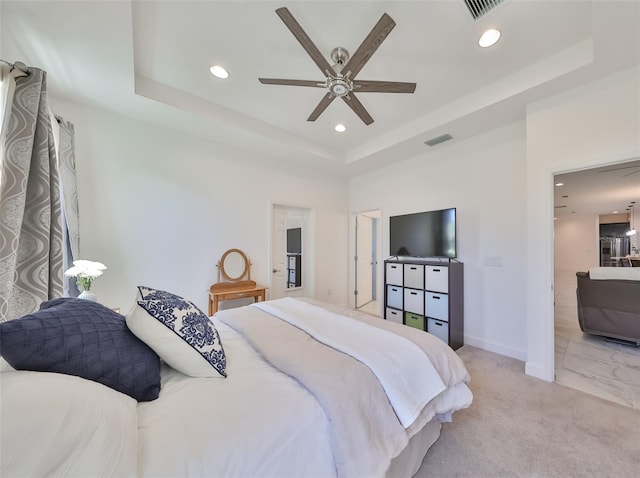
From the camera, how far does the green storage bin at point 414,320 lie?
11.2ft

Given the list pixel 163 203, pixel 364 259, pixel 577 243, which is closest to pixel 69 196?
pixel 163 203

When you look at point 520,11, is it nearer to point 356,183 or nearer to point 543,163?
point 543,163

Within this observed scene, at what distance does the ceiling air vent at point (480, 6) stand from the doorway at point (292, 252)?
3206 millimetres

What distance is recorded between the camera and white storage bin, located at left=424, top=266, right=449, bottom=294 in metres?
3.14

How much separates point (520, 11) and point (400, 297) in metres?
3.19

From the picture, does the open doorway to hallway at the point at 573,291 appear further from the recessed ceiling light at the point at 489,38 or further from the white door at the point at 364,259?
the white door at the point at 364,259

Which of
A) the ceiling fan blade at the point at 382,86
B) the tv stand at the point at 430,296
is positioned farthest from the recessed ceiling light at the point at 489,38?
the tv stand at the point at 430,296

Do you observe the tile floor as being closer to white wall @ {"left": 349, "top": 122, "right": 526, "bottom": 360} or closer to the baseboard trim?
the baseboard trim

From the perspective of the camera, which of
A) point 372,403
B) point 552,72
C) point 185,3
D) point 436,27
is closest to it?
point 372,403

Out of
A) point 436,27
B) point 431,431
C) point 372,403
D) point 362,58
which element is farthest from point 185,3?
point 431,431

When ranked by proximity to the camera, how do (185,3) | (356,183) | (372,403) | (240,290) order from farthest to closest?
(356,183)
(240,290)
(185,3)
(372,403)

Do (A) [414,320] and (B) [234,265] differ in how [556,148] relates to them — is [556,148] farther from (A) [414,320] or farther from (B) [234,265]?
(B) [234,265]

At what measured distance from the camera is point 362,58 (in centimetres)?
175

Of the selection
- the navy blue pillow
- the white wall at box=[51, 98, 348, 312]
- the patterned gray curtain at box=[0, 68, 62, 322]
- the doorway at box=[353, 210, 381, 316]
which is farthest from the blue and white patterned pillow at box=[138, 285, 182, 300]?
the doorway at box=[353, 210, 381, 316]
